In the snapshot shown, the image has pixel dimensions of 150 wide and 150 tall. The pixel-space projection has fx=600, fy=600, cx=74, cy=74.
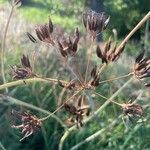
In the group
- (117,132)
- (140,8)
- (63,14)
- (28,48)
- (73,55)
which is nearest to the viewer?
(73,55)

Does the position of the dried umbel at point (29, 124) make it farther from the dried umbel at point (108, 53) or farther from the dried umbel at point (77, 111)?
the dried umbel at point (108, 53)

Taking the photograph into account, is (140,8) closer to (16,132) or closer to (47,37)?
(16,132)

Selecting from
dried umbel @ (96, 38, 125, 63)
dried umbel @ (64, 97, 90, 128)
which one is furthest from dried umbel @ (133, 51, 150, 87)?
dried umbel @ (64, 97, 90, 128)

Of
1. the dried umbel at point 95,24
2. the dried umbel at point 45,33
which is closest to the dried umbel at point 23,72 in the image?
the dried umbel at point 45,33

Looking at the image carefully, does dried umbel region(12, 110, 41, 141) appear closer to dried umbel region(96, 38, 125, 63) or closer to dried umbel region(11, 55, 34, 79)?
dried umbel region(11, 55, 34, 79)

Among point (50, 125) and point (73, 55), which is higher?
point (73, 55)

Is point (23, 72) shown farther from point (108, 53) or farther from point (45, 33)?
point (108, 53)

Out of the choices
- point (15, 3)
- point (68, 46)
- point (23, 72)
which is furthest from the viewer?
point (15, 3)

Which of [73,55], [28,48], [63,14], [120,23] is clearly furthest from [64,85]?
[63,14]

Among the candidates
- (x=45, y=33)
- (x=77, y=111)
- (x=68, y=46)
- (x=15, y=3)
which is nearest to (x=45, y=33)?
(x=45, y=33)
